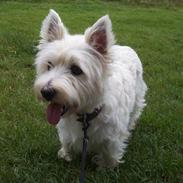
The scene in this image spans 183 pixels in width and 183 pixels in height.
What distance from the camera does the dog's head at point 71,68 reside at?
390 centimetres

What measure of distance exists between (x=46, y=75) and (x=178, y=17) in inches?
526

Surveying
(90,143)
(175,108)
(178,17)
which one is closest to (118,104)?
(90,143)

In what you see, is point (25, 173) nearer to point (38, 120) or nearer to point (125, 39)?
point (38, 120)

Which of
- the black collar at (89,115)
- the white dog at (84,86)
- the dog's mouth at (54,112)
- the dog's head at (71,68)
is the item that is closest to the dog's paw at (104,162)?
the white dog at (84,86)

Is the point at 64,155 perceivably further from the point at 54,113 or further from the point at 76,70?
the point at 76,70

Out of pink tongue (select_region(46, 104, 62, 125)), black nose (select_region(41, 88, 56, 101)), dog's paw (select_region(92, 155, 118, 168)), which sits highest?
black nose (select_region(41, 88, 56, 101))

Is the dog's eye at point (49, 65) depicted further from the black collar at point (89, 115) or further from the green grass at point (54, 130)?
the green grass at point (54, 130)

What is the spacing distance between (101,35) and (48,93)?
0.78 metres

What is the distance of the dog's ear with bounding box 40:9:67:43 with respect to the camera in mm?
4383

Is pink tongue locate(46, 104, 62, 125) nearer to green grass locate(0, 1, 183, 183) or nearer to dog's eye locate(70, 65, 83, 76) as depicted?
dog's eye locate(70, 65, 83, 76)

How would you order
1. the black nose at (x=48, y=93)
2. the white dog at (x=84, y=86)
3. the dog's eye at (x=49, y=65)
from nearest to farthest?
the black nose at (x=48, y=93) < the white dog at (x=84, y=86) < the dog's eye at (x=49, y=65)

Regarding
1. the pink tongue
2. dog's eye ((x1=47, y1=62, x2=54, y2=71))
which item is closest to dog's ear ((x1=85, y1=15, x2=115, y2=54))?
dog's eye ((x1=47, y1=62, x2=54, y2=71))

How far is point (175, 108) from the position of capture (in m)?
6.57

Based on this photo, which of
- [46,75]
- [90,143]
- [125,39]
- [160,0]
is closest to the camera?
[46,75]
